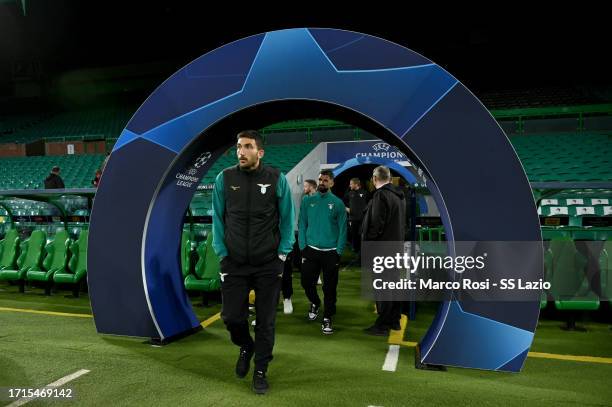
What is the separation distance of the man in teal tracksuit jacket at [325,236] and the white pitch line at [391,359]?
0.87 meters

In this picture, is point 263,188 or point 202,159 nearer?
point 263,188

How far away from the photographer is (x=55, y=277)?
6621 mm

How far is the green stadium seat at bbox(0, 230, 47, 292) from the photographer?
6.92 metres

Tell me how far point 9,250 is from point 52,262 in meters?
1.04

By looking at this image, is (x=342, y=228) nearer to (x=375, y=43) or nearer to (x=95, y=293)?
(x=375, y=43)

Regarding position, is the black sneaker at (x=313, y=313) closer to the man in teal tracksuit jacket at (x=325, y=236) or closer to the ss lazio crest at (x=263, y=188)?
the man in teal tracksuit jacket at (x=325, y=236)

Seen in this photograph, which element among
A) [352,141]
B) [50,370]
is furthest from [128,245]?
[352,141]

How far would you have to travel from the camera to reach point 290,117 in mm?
4758

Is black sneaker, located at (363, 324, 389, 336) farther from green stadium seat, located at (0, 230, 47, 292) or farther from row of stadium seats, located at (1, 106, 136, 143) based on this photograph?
row of stadium seats, located at (1, 106, 136, 143)

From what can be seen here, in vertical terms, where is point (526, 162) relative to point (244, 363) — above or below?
above

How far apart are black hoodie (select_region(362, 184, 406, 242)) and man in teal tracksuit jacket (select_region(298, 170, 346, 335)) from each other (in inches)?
13.5

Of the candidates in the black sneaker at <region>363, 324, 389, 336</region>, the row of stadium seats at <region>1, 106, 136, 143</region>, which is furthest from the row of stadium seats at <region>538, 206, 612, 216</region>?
the row of stadium seats at <region>1, 106, 136, 143</region>

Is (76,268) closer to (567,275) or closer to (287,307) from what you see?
(287,307)

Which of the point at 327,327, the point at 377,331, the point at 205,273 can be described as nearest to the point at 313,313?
the point at 327,327
